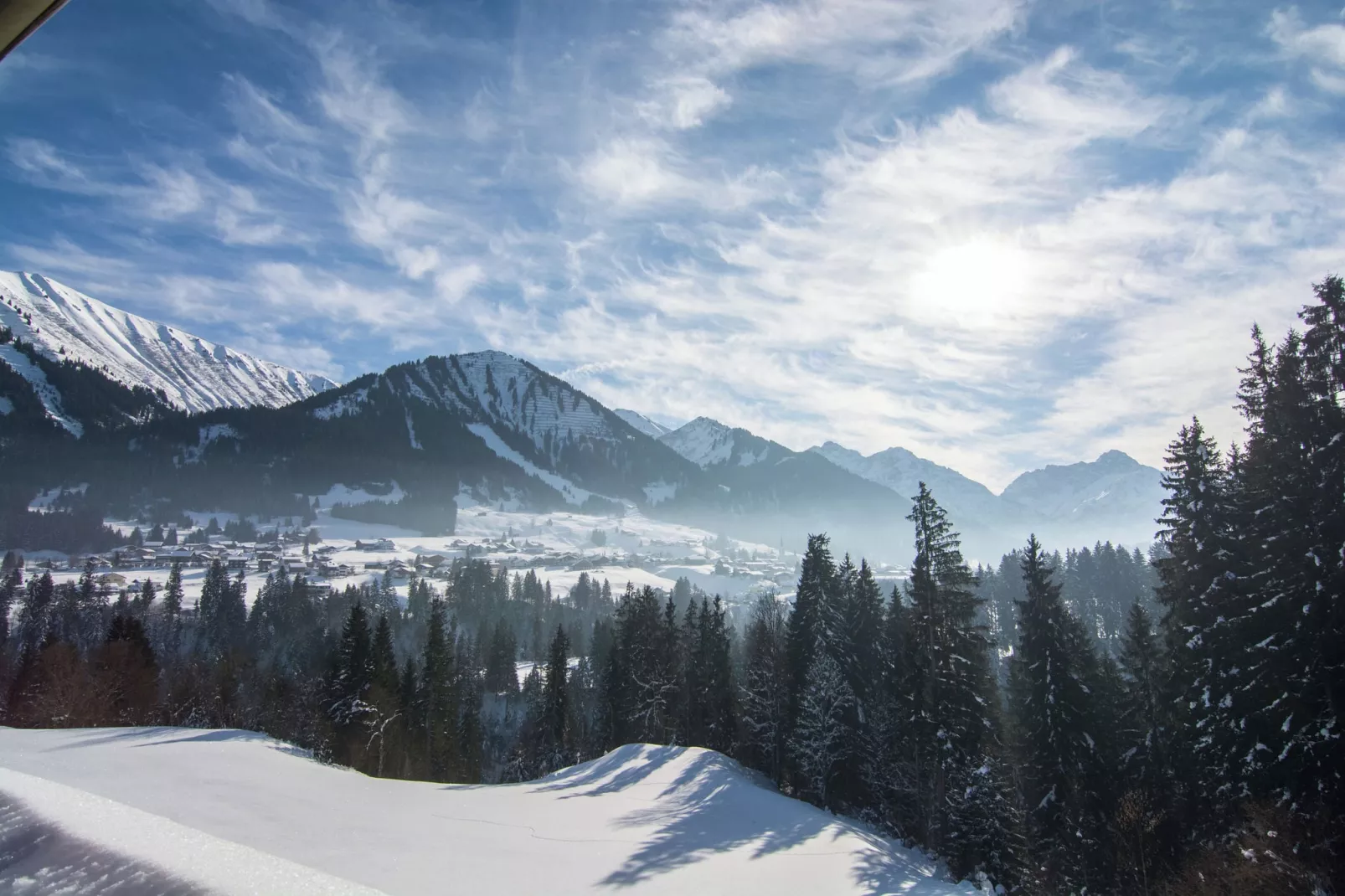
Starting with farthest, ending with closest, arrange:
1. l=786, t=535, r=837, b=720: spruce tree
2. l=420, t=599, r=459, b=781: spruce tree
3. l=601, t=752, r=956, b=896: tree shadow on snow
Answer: l=420, t=599, r=459, b=781: spruce tree < l=786, t=535, r=837, b=720: spruce tree < l=601, t=752, r=956, b=896: tree shadow on snow

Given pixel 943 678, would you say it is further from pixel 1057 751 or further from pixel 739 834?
pixel 739 834

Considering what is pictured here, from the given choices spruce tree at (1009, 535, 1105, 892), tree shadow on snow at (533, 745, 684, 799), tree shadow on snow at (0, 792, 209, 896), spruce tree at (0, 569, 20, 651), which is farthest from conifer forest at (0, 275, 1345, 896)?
spruce tree at (0, 569, 20, 651)

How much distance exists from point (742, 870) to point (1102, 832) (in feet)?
70.3

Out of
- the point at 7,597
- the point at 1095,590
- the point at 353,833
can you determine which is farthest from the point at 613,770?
the point at 7,597

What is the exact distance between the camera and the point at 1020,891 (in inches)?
1057

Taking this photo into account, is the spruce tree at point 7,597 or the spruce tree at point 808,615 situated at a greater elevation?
the spruce tree at point 808,615

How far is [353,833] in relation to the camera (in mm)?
12336

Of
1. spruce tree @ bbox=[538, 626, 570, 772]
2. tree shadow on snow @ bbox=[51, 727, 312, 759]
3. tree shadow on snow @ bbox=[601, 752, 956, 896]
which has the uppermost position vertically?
tree shadow on snow @ bbox=[51, 727, 312, 759]

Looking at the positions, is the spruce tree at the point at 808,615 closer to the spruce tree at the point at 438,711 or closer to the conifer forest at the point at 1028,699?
the conifer forest at the point at 1028,699

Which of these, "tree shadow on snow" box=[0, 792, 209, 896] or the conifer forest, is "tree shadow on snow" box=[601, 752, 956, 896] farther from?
"tree shadow on snow" box=[0, 792, 209, 896]

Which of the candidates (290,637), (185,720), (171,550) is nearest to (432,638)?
(185,720)

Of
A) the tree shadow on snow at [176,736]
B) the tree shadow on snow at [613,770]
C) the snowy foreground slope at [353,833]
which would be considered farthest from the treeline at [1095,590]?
the tree shadow on snow at [176,736]

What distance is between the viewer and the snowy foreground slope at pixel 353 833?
348cm

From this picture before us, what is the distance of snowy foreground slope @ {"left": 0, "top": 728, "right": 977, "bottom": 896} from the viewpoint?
3.48 m
